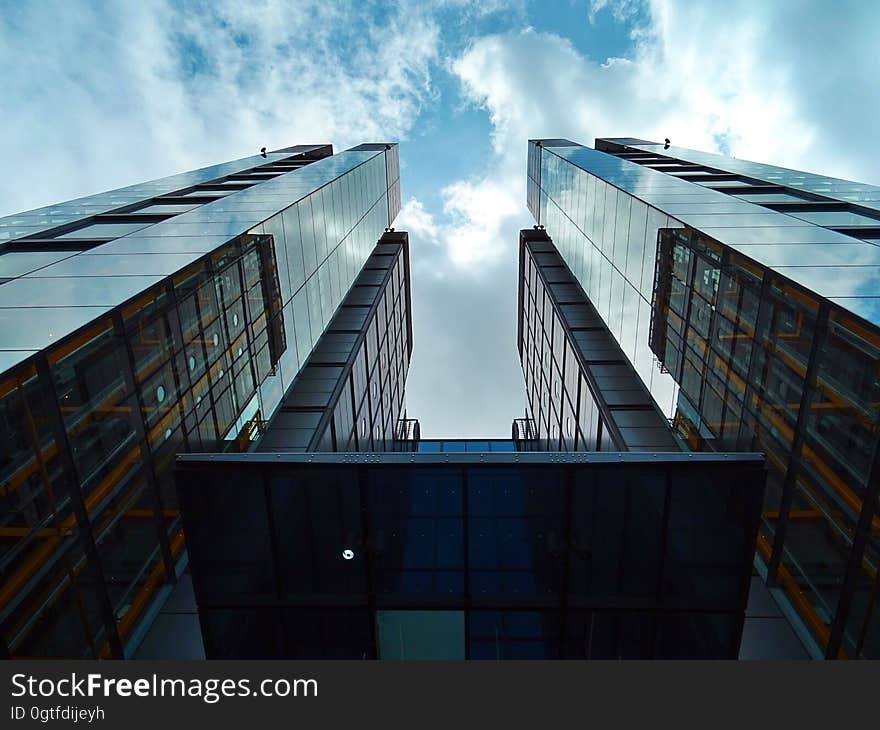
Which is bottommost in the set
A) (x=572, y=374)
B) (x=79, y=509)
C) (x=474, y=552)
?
(x=572, y=374)

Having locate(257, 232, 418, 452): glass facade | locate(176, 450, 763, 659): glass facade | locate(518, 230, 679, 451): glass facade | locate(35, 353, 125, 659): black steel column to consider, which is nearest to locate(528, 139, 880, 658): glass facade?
locate(518, 230, 679, 451): glass facade

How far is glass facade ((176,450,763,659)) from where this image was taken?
30.7 feet

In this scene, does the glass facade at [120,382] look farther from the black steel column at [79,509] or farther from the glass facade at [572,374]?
the glass facade at [572,374]

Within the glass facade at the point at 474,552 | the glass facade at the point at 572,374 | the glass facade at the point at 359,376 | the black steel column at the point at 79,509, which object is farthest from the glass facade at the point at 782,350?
the black steel column at the point at 79,509

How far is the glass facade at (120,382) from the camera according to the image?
307 inches

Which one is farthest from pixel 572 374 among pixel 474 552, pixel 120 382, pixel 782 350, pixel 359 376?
pixel 120 382

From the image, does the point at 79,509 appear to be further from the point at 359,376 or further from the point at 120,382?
the point at 359,376

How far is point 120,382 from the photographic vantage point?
981 centimetres

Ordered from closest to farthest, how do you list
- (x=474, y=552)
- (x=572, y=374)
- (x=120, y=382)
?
(x=120, y=382), (x=474, y=552), (x=572, y=374)

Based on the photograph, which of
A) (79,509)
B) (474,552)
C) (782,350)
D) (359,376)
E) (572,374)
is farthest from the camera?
(359,376)

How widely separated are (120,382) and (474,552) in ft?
24.4

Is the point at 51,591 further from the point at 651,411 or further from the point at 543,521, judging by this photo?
the point at 651,411

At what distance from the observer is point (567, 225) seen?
3238 cm

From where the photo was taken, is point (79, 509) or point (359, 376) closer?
point (79, 509)
